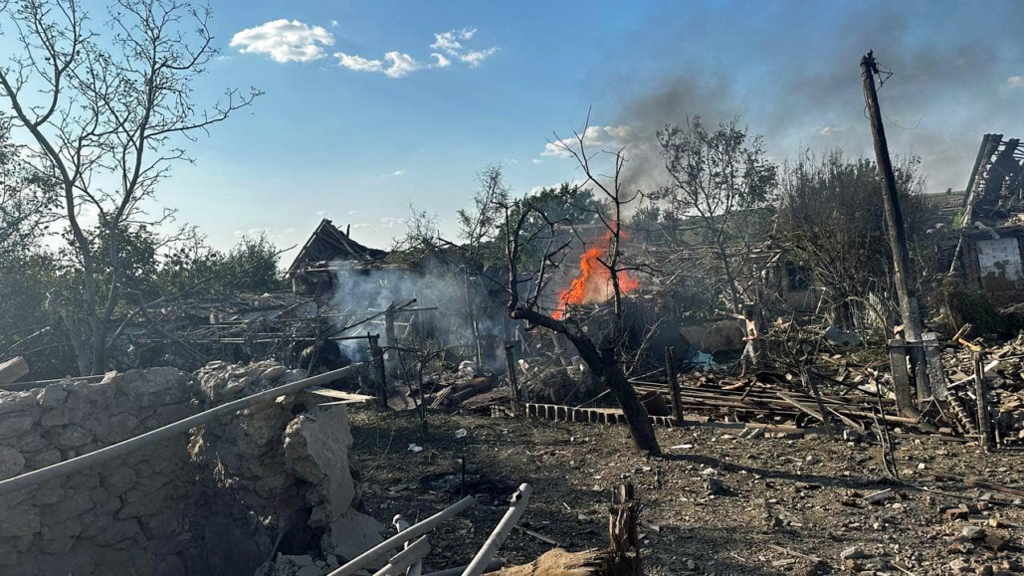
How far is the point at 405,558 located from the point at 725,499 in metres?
4.77

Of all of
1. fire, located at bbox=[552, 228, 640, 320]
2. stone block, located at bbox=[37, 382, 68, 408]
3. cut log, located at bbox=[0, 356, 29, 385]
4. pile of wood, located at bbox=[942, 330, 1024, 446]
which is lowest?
pile of wood, located at bbox=[942, 330, 1024, 446]

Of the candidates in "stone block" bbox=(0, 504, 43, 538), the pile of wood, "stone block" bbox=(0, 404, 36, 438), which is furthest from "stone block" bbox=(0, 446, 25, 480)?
the pile of wood

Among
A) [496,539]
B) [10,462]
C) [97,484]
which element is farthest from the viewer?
[97,484]

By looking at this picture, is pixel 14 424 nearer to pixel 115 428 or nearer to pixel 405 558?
pixel 115 428

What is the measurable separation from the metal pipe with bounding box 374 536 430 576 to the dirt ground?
2400mm

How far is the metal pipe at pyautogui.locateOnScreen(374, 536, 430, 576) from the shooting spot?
3.32 meters

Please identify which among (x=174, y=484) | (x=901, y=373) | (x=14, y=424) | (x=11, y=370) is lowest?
(x=901, y=373)

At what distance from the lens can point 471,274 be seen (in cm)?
1972

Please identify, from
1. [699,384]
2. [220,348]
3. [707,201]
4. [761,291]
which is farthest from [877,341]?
[220,348]

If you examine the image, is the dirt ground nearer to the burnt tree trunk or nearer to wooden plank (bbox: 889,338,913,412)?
the burnt tree trunk

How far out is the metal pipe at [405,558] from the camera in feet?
10.9

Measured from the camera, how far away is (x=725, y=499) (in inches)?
273

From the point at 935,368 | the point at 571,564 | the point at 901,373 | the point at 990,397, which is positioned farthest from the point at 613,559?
the point at 990,397

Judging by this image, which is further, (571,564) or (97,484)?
(97,484)
